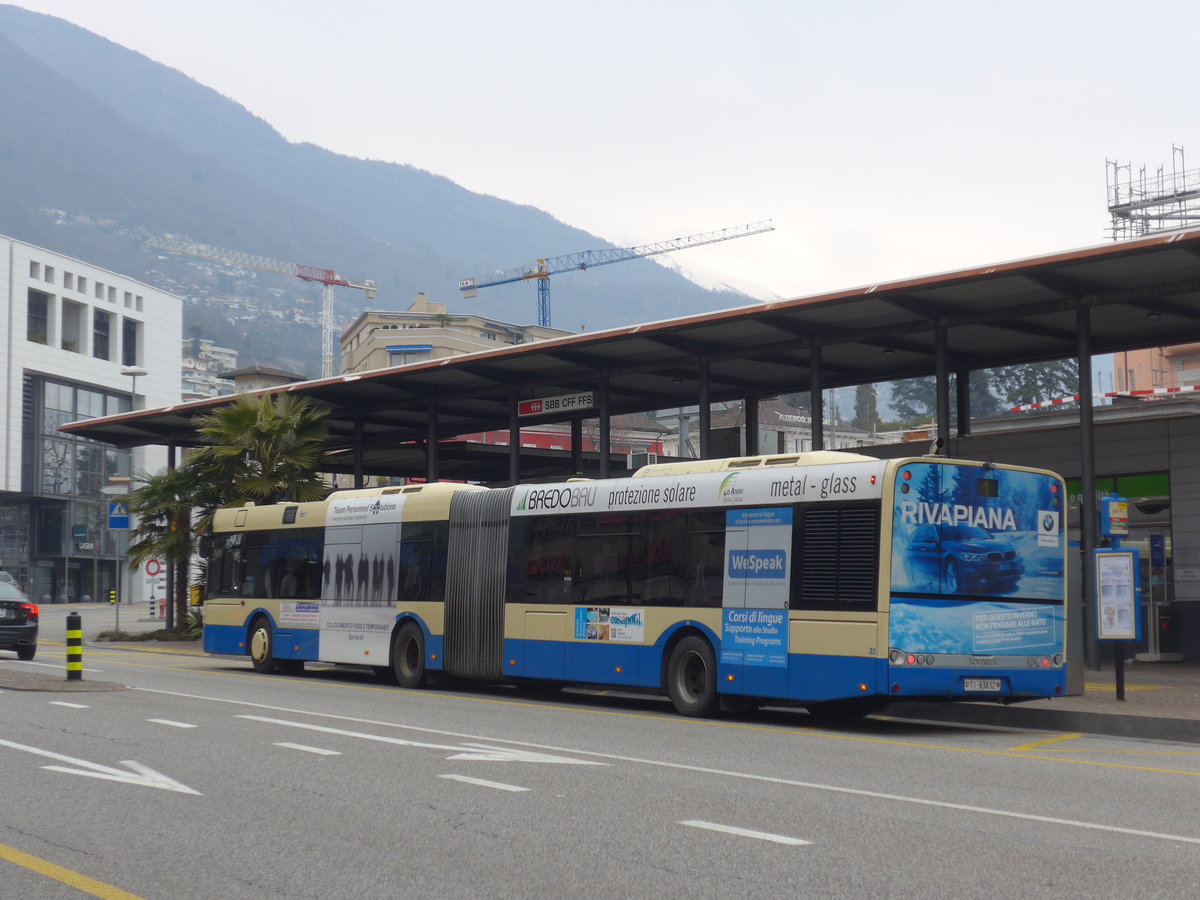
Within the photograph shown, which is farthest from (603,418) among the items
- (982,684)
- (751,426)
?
(982,684)

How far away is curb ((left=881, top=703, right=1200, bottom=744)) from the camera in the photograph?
47.7 ft

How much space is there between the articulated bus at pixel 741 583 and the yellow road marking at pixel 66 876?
8.93 metres

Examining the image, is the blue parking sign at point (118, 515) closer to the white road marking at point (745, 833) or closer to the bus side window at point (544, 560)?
the bus side window at point (544, 560)

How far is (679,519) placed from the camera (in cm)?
1688

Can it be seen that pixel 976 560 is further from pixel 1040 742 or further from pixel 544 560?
pixel 544 560

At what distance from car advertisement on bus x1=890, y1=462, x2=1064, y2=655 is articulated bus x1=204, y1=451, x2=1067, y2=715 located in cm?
2

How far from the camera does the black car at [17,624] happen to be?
26.2 meters

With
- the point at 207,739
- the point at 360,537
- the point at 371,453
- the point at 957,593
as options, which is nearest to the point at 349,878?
the point at 207,739

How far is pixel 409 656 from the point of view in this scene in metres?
21.3

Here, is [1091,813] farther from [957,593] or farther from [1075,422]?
[1075,422]

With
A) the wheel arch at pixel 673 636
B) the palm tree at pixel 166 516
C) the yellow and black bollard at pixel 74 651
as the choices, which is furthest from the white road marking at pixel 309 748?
the palm tree at pixel 166 516

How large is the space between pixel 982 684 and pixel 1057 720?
155cm

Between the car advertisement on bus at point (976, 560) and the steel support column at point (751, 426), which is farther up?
the steel support column at point (751, 426)

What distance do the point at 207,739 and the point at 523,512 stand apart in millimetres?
7145
